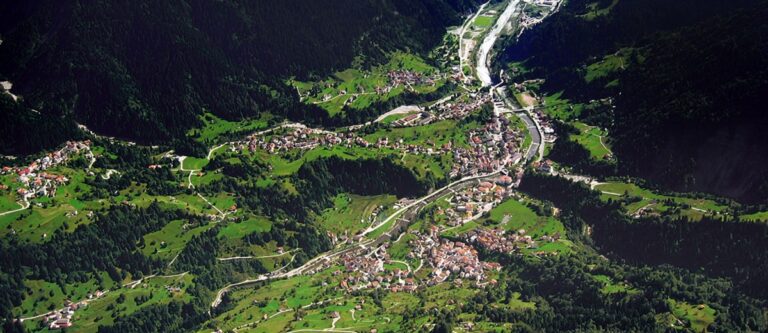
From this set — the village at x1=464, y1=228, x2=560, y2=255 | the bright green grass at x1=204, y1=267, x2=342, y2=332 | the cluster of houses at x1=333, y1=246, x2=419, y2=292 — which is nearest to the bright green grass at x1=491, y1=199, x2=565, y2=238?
the village at x1=464, y1=228, x2=560, y2=255

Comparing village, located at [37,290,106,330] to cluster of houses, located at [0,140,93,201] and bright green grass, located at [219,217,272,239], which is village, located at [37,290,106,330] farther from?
cluster of houses, located at [0,140,93,201]

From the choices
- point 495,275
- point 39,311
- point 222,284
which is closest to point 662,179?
point 495,275

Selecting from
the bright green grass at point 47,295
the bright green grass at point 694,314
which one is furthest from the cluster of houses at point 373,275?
the bright green grass at point 694,314

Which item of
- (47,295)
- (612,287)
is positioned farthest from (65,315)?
(612,287)

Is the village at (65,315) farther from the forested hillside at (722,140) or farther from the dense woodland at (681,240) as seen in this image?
the forested hillside at (722,140)

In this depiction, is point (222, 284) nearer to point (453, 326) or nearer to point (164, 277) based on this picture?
point (164, 277)
